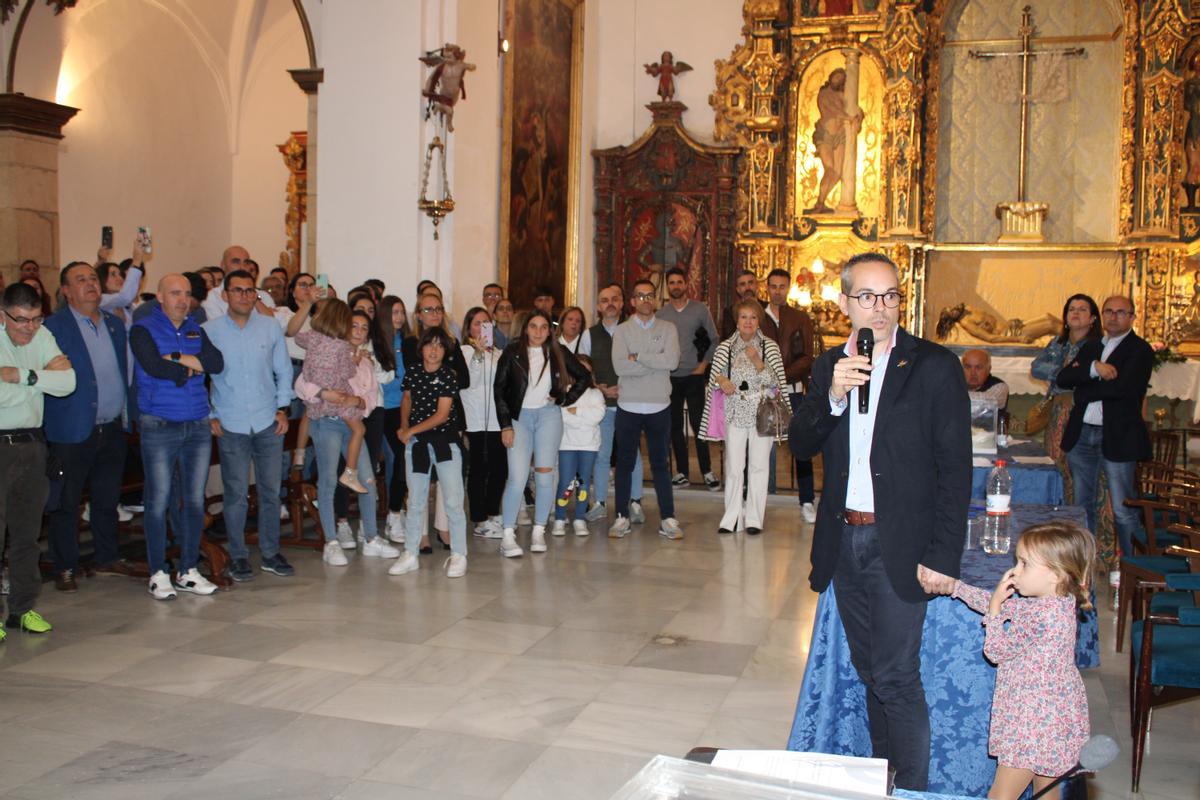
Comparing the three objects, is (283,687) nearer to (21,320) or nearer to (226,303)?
(21,320)

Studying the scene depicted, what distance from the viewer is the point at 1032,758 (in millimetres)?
3311

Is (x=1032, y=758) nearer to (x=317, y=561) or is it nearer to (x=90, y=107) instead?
(x=317, y=561)

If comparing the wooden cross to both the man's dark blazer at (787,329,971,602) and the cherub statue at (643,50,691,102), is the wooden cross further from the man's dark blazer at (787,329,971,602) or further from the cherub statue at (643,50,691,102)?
the man's dark blazer at (787,329,971,602)

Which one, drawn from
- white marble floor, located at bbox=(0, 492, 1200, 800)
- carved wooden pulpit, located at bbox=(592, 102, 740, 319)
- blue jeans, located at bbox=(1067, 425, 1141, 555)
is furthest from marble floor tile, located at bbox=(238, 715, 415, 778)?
carved wooden pulpit, located at bbox=(592, 102, 740, 319)

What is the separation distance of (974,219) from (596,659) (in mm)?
11160

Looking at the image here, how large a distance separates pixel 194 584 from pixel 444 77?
5.60 metres

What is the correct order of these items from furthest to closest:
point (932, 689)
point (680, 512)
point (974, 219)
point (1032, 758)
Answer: point (974, 219), point (680, 512), point (932, 689), point (1032, 758)

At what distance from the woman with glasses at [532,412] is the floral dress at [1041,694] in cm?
462

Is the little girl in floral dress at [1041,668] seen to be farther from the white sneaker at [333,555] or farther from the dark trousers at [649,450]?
the dark trousers at [649,450]

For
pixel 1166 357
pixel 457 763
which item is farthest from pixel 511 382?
pixel 1166 357

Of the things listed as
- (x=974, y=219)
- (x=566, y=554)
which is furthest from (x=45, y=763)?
(x=974, y=219)

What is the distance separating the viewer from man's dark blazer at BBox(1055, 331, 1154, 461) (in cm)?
669

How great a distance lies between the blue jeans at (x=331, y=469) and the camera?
24.3ft

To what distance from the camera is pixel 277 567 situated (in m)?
7.10
